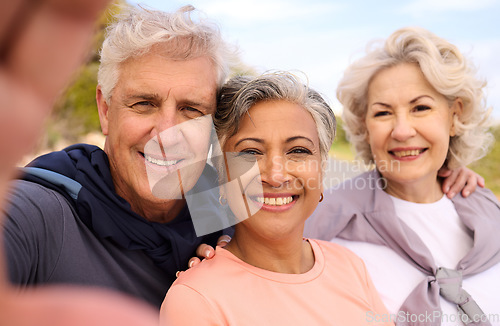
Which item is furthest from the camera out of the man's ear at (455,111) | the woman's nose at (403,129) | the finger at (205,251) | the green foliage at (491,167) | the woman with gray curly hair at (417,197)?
the green foliage at (491,167)

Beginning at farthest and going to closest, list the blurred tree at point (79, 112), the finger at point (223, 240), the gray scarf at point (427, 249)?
the blurred tree at point (79, 112)
the gray scarf at point (427, 249)
the finger at point (223, 240)

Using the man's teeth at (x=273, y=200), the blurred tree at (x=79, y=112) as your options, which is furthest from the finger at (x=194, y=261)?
the blurred tree at (x=79, y=112)

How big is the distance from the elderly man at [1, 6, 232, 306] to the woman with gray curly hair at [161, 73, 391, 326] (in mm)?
155

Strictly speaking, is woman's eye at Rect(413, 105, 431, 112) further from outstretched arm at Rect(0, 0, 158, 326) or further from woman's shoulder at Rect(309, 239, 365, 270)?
outstretched arm at Rect(0, 0, 158, 326)

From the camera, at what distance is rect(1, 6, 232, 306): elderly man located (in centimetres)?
192

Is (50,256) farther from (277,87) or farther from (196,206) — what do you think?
(277,87)

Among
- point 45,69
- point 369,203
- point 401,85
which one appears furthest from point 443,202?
point 45,69

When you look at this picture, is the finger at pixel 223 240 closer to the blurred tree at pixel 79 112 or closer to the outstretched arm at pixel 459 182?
the outstretched arm at pixel 459 182

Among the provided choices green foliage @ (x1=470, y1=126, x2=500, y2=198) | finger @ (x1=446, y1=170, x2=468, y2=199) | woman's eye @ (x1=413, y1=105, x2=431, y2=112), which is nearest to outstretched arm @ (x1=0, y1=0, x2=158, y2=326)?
woman's eye @ (x1=413, y1=105, x2=431, y2=112)

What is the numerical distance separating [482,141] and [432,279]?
1.27m

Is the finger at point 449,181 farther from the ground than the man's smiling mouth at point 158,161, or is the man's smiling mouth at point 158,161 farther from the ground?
the man's smiling mouth at point 158,161

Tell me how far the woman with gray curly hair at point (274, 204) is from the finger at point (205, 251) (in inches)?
1.0

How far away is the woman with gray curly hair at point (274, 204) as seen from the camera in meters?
1.87

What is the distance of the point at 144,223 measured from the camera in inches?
80.7
